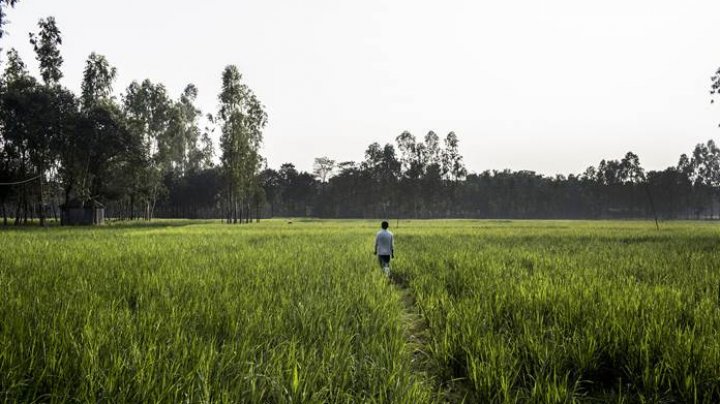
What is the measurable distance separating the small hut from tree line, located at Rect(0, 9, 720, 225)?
2.03ft

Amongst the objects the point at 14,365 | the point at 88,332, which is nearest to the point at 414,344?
the point at 88,332

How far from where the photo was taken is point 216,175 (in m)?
88.3

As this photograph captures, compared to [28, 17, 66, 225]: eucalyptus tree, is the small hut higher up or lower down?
lower down

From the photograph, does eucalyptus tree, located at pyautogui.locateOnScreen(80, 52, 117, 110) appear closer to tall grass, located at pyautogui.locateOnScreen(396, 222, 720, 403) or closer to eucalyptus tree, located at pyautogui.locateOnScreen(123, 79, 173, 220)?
eucalyptus tree, located at pyautogui.locateOnScreen(123, 79, 173, 220)

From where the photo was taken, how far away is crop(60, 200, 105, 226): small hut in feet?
147

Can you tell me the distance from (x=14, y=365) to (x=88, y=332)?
0.57 metres

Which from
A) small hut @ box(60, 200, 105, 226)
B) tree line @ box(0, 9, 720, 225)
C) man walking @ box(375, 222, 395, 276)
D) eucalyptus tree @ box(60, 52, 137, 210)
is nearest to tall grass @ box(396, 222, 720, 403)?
man walking @ box(375, 222, 395, 276)

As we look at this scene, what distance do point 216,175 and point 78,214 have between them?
144 ft

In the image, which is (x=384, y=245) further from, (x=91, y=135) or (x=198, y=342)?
(x=91, y=135)

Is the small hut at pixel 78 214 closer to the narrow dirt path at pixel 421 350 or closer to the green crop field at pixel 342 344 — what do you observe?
the green crop field at pixel 342 344

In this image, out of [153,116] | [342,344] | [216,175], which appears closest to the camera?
[342,344]

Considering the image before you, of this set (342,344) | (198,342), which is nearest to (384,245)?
(342,344)

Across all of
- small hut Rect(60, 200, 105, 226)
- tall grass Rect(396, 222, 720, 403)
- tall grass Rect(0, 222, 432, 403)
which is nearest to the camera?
tall grass Rect(0, 222, 432, 403)

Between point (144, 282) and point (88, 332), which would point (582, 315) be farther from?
point (144, 282)
